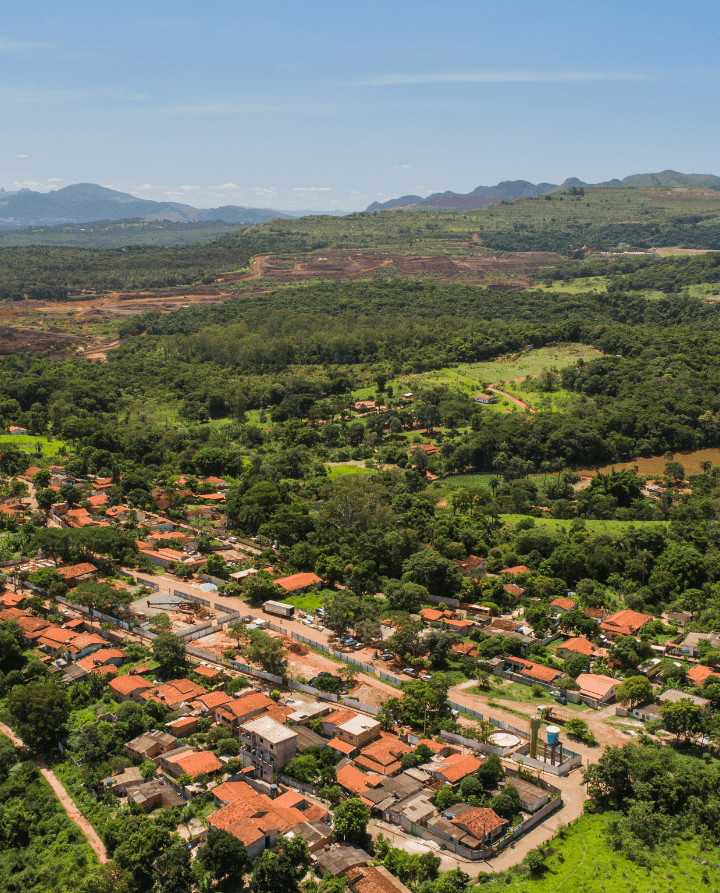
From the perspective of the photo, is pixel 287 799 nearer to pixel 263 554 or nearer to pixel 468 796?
pixel 468 796

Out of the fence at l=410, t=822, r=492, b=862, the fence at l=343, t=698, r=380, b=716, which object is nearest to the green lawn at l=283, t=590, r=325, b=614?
the fence at l=343, t=698, r=380, b=716

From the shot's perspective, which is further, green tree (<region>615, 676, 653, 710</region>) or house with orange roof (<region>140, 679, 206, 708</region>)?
green tree (<region>615, 676, 653, 710</region>)

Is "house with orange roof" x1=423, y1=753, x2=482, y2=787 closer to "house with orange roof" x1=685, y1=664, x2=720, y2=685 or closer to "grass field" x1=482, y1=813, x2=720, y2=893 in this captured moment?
"grass field" x1=482, y1=813, x2=720, y2=893

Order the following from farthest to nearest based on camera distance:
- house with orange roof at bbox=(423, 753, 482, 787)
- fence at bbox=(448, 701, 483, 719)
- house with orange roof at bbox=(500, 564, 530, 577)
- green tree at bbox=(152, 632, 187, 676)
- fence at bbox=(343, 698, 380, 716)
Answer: house with orange roof at bbox=(500, 564, 530, 577) < green tree at bbox=(152, 632, 187, 676) < fence at bbox=(343, 698, 380, 716) < fence at bbox=(448, 701, 483, 719) < house with orange roof at bbox=(423, 753, 482, 787)

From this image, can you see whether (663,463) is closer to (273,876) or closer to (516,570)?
(516,570)

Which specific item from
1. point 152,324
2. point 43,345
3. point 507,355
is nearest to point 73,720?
point 507,355

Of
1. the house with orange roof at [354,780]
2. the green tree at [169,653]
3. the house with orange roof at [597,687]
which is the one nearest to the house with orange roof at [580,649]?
the house with orange roof at [597,687]

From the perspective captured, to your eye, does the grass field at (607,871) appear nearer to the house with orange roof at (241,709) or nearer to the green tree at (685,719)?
the green tree at (685,719)
